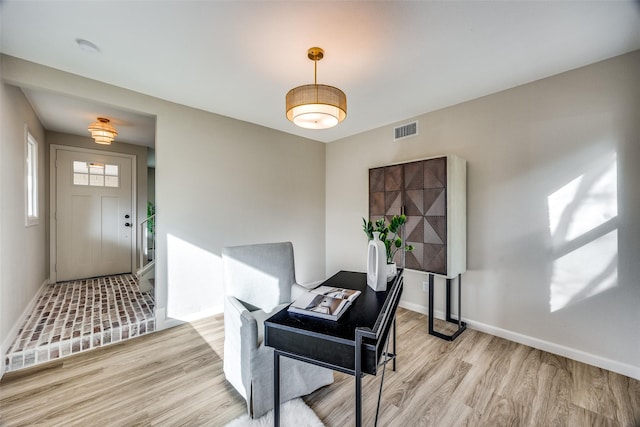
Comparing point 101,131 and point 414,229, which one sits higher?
point 101,131

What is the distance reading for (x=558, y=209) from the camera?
2.35 metres

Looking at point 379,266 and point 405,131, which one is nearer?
point 379,266

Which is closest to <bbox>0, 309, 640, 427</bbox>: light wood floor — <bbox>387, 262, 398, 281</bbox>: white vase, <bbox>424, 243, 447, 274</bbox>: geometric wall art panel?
<bbox>424, 243, 447, 274</bbox>: geometric wall art panel

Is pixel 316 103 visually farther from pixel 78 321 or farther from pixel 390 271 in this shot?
pixel 78 321

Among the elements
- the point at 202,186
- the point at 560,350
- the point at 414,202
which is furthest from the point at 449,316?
the point at 202,186

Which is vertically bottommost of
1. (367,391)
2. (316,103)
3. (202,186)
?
(367,391)

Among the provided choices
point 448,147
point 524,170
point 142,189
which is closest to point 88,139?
point 142,189

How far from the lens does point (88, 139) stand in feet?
14.2

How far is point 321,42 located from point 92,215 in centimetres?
471

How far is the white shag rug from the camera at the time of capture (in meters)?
1.57

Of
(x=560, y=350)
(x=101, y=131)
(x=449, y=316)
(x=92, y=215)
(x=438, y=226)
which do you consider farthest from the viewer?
(x=92, y=215)

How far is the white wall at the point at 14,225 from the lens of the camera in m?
2.12

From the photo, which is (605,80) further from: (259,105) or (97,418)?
(97,418)

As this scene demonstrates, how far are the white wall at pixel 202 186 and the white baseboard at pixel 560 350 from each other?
2.73 metres
